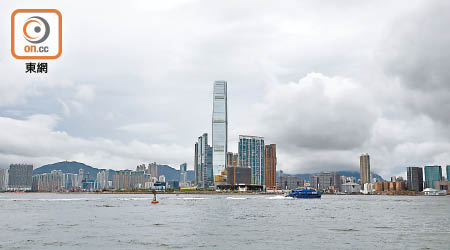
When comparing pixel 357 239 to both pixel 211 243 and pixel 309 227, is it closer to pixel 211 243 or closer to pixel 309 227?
pixel 309 227

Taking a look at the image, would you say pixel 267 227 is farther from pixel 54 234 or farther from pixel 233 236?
pixel 54 234

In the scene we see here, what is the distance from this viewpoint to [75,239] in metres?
66.6

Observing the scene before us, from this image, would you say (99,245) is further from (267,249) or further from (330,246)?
(330,246)

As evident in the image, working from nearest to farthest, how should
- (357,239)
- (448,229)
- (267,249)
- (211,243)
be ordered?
1. (267,249)
2. (211,243)
3. (357,239)
4. (448,229)

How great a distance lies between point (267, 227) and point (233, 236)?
16.4 meters

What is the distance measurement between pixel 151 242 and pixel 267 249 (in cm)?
1813

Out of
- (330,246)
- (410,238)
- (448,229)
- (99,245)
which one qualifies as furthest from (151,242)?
(448,229)

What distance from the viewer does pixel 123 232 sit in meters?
75.4

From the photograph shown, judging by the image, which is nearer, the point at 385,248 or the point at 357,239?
the point at 385,248

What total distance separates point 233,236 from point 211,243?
8815 mm

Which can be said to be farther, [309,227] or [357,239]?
[309,227]

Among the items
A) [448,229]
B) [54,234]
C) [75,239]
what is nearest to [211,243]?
[75,239]

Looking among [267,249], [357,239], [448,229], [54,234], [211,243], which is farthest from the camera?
[448,229]

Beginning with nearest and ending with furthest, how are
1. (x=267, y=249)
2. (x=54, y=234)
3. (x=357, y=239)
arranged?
(x=267, y=249), (x=357, y=239), (x=54, y=234)
